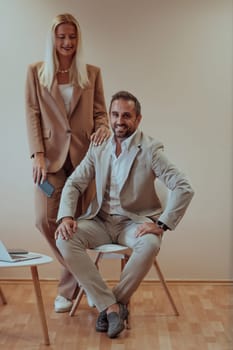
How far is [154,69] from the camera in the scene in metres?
4.05

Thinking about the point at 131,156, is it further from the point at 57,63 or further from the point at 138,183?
the point at 57,63

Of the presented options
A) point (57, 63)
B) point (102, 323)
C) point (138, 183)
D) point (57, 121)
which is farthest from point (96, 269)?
point (57, 63)

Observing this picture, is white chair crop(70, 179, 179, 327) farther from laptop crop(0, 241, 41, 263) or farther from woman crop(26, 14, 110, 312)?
laptop crop(0, 241, 41, 263)

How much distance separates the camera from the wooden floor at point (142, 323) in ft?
9.78

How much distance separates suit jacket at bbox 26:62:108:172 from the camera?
349cm

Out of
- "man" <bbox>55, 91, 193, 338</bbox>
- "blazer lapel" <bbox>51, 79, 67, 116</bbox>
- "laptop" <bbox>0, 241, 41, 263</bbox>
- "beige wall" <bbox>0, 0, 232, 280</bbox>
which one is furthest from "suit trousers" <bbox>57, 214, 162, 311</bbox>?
"beige wall" <bbox>0, 0, 232, 280</bbox>

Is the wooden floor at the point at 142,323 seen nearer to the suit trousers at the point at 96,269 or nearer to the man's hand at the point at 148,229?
the suit trousers at the point at 96,269

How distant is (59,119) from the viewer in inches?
138

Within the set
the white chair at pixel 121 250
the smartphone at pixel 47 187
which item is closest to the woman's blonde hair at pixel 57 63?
the smartphone at pixel 47 187

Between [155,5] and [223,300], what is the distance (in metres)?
1.87

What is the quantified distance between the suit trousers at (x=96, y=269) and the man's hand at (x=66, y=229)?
0.07 feet

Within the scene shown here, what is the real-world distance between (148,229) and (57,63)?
1026 mm

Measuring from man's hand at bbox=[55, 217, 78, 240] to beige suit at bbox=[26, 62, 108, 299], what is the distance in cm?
26

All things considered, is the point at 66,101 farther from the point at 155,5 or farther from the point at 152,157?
the point at 155,5
